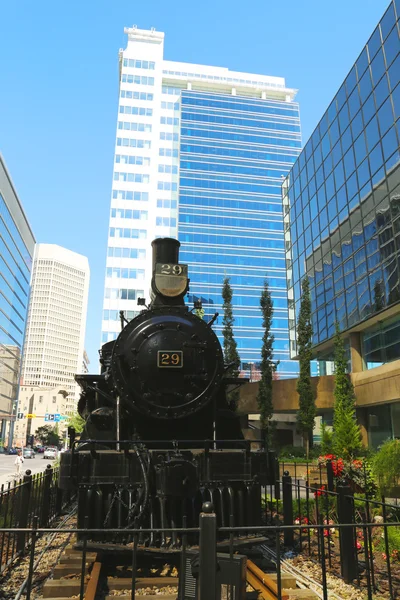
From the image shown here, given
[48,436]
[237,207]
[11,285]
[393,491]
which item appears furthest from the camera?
[48,436]

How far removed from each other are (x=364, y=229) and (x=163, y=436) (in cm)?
1907

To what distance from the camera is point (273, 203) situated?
8294 cm

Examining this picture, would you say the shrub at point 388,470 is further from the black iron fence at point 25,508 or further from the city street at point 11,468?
the city street at point 11,468

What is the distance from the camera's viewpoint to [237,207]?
79.8 m

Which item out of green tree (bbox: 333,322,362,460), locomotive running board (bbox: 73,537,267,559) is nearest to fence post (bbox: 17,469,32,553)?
locomotive running board (bbox: 73,537,267,559)

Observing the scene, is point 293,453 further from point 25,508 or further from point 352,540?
point 352,540

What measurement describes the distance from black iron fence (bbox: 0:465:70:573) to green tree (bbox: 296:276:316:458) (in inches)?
596

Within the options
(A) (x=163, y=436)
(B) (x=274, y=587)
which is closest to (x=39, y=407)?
(A) (x=163, y=436)

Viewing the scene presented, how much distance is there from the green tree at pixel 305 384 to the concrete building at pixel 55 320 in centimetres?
13302

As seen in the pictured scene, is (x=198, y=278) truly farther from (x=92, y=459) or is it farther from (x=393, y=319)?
(x=92, y=459)

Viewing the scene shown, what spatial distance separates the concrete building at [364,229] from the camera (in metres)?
21.1

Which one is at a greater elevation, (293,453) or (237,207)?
(237,207)

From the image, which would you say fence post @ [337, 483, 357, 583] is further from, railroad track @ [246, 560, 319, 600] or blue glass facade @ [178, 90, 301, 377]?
blue glass facade @ [178, 90, 301, 377]

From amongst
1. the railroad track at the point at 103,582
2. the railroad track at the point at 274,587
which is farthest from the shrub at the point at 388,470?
the railroad track at the point at 103,582
